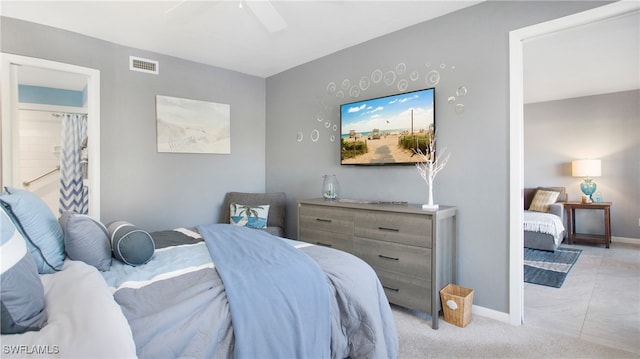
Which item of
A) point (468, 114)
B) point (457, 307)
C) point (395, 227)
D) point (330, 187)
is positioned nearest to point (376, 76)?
point (468, 114)

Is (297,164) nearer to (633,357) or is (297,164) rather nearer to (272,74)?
(272,74)

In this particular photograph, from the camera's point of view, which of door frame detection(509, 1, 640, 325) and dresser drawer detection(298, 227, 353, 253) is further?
dresser drawer detection(298, 227, 353, 253)

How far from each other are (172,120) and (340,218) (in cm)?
233

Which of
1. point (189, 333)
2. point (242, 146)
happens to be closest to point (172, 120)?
point (242, 146)

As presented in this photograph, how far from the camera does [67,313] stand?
981 mm

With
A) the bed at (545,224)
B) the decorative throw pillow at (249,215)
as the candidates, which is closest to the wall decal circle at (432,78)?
the decorative throw pillow at (249,215)

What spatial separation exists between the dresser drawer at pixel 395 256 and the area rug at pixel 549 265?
65.3 inches

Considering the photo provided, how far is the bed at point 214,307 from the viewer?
3.03ft

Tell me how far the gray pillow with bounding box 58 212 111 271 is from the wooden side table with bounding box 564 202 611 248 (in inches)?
225

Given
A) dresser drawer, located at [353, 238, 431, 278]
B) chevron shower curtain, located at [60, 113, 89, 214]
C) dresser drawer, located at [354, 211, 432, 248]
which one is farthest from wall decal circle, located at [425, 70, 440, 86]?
chevron shower curtain, located at [60, 113, 89, 214]

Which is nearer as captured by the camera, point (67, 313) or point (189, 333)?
point (67, 313)

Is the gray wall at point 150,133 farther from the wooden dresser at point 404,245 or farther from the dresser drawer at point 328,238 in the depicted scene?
the wooden dresser at point 404,245

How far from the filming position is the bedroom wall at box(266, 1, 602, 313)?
2.38 m

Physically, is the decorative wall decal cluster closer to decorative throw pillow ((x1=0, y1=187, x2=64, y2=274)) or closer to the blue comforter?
the blue comforter
